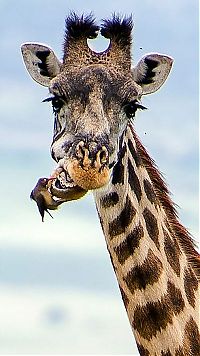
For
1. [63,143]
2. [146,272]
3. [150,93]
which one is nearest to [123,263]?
[146,272]

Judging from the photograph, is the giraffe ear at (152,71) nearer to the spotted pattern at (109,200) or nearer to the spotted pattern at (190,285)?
the spotted pattern at (109,200)

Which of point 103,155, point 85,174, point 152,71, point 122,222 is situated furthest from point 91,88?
point 122,222

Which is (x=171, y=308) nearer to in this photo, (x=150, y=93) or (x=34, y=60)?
(x=150, y=93)

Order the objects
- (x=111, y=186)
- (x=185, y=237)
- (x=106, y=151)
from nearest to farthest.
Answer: (x=106, y=151) < (x=111, y=186) < (x=185, y=237)

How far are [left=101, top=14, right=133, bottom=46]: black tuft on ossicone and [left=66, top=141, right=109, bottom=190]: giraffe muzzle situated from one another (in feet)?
5.58

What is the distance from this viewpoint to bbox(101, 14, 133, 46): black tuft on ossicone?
8.02 metres

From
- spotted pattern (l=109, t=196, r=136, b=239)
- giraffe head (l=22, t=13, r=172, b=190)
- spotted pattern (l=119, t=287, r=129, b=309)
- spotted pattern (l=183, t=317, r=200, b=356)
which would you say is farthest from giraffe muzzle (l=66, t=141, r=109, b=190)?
spotted pattern (l=183, t=317, r=200, b=356)

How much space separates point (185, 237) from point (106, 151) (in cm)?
148

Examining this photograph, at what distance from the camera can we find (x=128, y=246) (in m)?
7.21

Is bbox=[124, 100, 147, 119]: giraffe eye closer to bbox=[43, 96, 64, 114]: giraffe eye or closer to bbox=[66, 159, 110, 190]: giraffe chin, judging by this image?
bbox=[43, 96, 64, 114]: giraffe eye

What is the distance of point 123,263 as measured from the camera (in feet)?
23.6

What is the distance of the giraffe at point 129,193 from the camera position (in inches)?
273

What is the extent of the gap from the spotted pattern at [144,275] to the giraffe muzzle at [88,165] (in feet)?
3.05

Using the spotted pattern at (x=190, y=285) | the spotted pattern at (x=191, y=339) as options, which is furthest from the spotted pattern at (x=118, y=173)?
the spotted pattern at (x=191, y=339)
